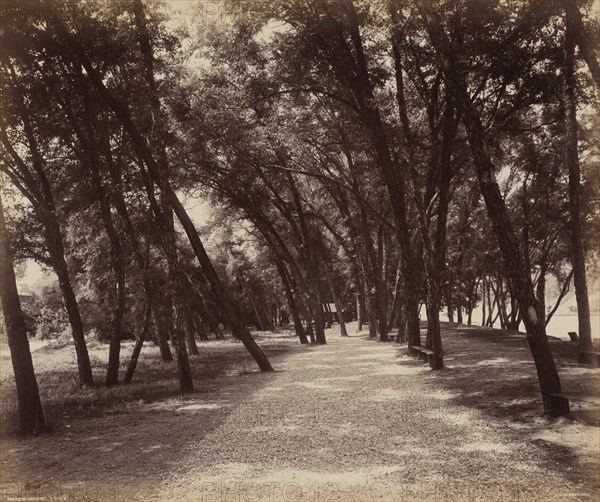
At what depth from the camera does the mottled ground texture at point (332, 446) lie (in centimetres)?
520

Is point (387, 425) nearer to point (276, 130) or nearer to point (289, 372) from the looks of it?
point (289, 372)

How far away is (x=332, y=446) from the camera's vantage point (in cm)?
675

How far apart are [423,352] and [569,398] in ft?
25.6

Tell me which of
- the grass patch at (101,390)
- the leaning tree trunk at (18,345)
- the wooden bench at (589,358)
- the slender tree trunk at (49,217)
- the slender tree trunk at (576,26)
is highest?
the slender tree trunk at (576,26)

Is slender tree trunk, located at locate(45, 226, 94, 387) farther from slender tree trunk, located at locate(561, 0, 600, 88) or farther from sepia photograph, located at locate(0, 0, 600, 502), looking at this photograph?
slender tree trunk, located at locate(561, 0, 600, 88)

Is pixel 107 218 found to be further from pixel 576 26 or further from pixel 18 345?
pixel 576 26

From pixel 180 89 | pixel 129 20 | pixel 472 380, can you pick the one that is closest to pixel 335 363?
pixel 472 380

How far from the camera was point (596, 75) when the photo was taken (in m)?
9.55

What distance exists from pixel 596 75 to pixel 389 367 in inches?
356

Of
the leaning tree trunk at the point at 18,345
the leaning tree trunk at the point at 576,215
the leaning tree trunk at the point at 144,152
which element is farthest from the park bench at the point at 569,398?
the leaning tree trunk at the point at 144,152

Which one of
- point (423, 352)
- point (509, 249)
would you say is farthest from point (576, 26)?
point (423, 352)

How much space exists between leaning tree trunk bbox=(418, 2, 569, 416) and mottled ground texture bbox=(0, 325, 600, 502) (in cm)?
53

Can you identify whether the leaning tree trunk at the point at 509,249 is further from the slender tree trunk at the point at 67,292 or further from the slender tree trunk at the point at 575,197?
the slender tree trunk at the point at 67,292

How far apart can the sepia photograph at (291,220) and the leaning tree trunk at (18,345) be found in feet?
0.11
